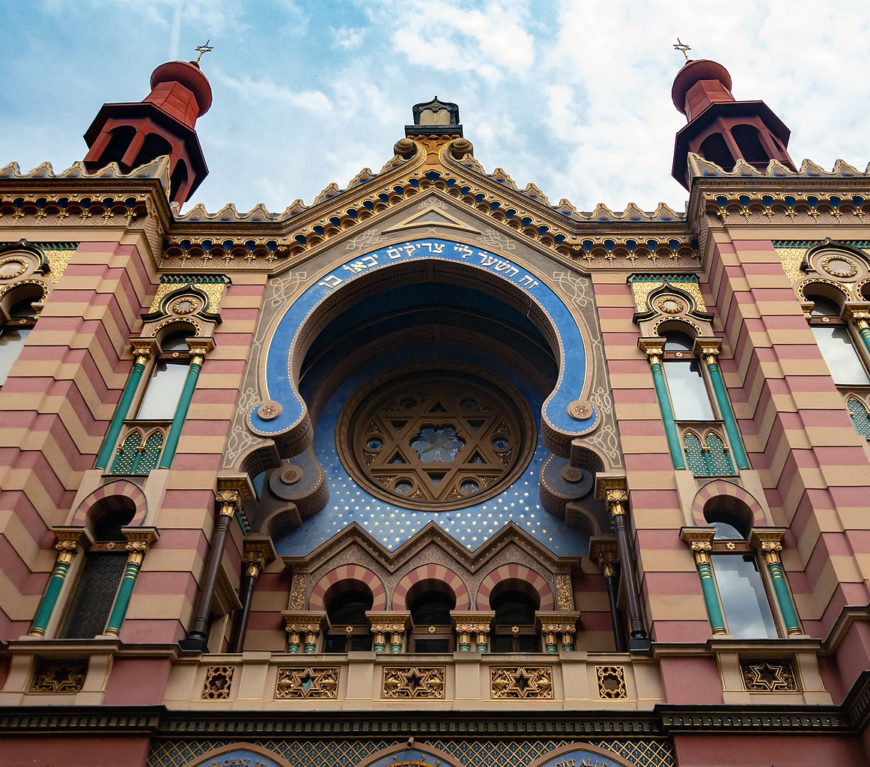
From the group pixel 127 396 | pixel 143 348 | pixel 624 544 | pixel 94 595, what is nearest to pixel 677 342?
pixel 624 544

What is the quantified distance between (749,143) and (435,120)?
7.89 metres

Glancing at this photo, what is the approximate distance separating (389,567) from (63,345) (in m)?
6.73

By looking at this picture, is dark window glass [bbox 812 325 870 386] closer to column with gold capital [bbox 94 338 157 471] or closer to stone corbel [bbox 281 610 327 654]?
stone corbel [bbox 281 610 327 654]

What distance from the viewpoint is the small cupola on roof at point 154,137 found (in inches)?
868

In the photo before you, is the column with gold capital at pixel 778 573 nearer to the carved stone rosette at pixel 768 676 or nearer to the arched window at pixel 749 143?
the carved stone rosette at pixel 768 676

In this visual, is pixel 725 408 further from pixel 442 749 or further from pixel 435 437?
pixel 442 749

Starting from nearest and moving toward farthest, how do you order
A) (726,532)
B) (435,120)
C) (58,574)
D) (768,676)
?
(768,676) → (58,574) → (726,532) → (435,120)

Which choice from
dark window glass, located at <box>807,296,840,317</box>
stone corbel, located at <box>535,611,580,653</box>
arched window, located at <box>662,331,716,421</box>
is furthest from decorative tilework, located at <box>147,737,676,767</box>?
dark window glass, located at <box>807,296,840,317</box>

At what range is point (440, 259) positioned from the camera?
18.6m

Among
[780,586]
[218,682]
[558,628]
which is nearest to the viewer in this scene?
[218,682]

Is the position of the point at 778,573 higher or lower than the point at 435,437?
lower

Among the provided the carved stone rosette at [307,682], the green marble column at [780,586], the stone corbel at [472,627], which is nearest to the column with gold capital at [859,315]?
the green marble column at [780,586]

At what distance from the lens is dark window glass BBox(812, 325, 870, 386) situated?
50.3ft

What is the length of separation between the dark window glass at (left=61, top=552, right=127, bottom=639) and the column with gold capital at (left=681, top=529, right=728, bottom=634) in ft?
27.7
